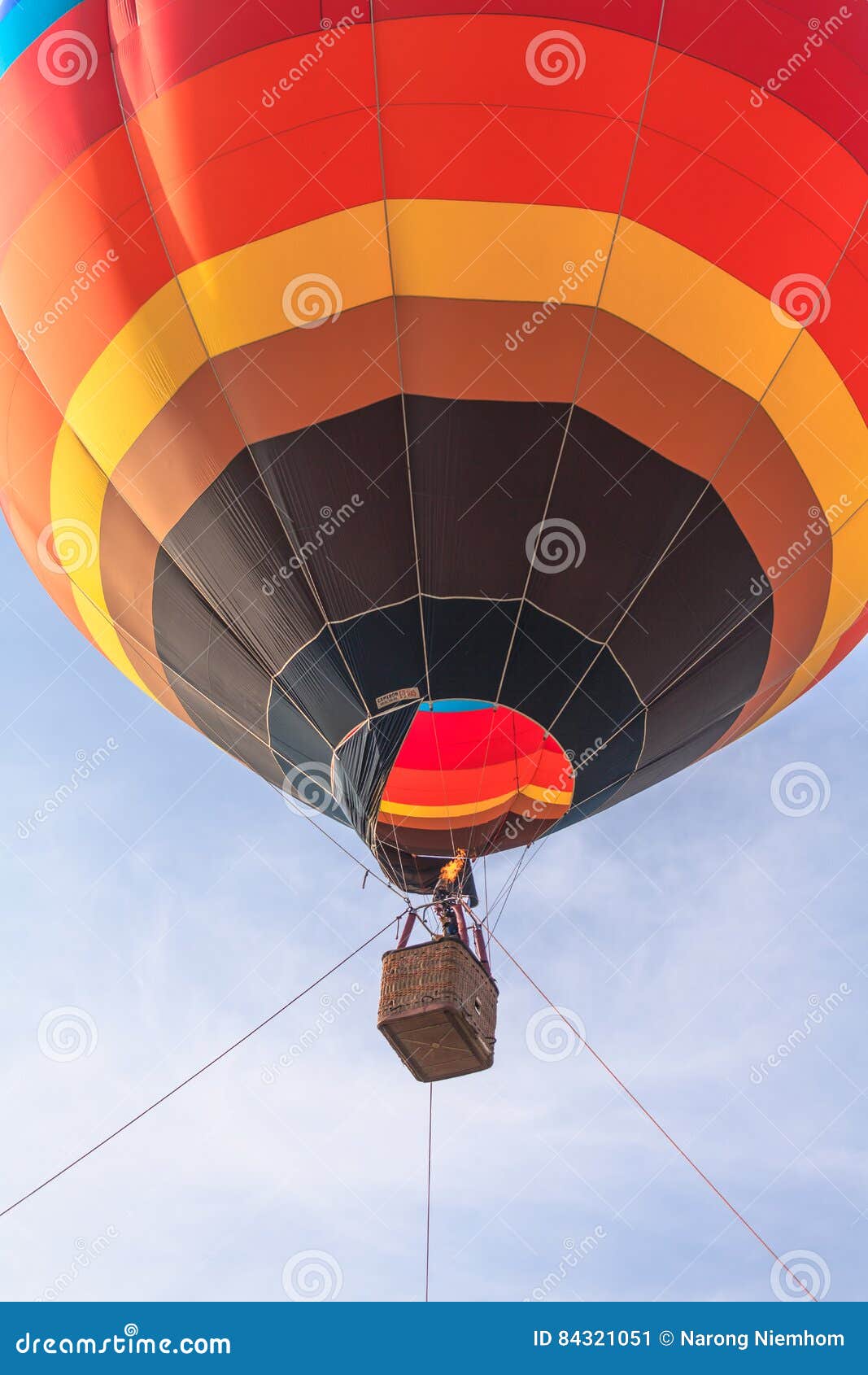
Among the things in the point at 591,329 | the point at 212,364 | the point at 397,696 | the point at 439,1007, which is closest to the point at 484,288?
the point at 591,329

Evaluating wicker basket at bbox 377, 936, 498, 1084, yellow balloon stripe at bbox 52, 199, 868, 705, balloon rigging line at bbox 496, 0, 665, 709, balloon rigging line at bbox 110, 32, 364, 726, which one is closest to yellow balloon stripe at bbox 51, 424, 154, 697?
yellow balloon stripe at bbox 52, 199, 868, 705

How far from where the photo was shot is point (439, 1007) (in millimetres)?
5828

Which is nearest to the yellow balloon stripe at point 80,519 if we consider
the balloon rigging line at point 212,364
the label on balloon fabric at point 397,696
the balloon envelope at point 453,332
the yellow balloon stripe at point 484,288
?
the balloon envelope at point 453,332

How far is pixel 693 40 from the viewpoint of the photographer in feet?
18.3

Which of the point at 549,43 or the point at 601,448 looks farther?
the point at 601,448

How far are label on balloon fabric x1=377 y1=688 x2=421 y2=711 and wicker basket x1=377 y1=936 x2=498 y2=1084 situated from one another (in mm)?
1285

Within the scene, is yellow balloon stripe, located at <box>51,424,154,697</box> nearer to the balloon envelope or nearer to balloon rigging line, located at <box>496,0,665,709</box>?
the balloon envelope

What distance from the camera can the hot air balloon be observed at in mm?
5594

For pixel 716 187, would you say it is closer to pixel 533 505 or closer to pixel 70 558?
pixel 533 505

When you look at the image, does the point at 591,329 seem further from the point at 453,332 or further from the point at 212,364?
the point at 212,364

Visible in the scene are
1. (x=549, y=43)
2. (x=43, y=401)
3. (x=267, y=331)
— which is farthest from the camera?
(x=43, y=401)

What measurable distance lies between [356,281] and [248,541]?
4.75ft

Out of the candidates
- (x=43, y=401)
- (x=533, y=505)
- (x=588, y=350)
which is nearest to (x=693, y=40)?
(x=588, y=350)

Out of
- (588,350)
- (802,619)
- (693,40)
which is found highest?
(693,40)
